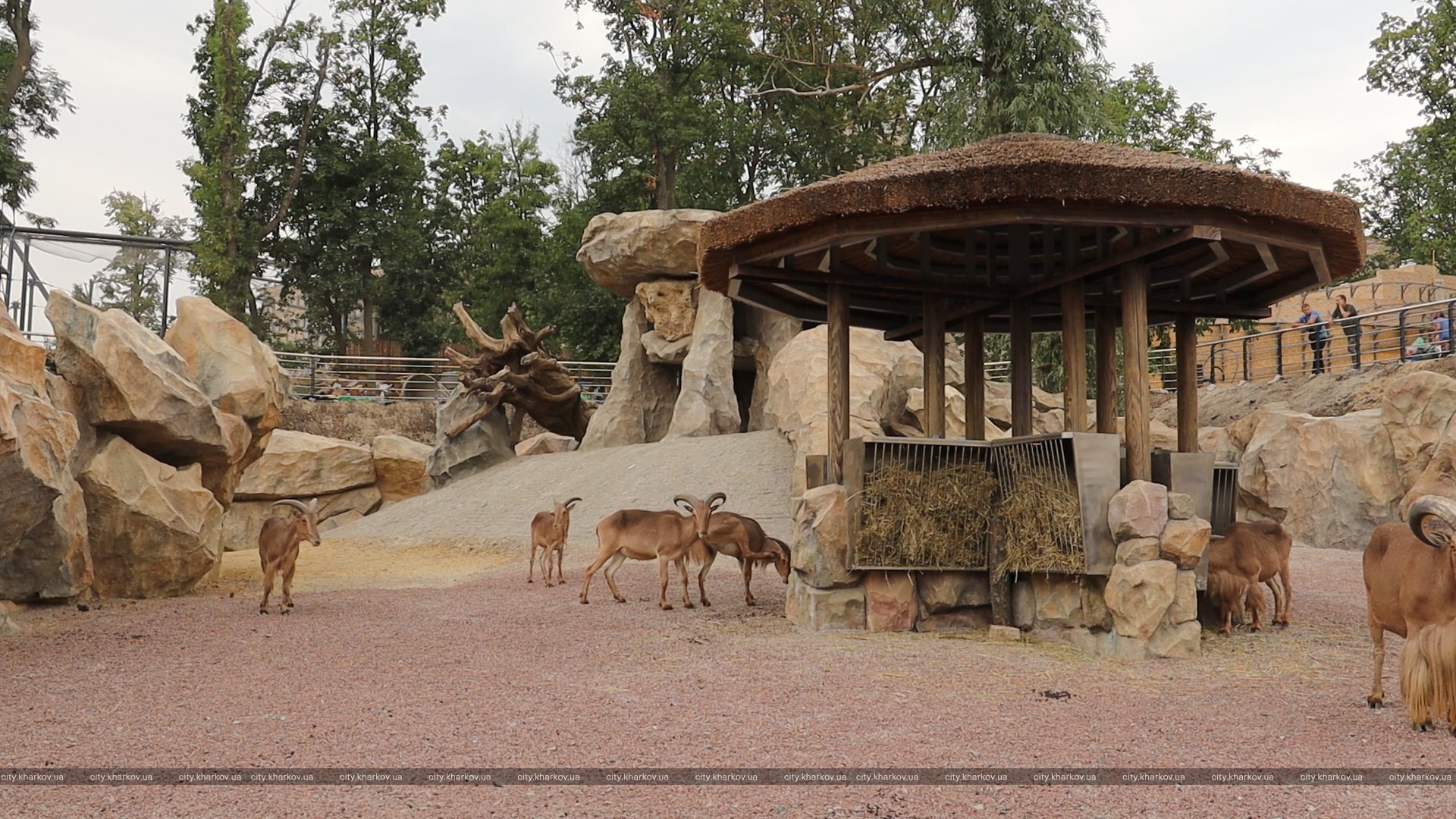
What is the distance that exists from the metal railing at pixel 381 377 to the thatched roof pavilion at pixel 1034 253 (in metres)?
19.4

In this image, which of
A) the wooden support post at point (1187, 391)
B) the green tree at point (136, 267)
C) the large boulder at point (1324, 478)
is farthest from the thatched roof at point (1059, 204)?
the green tree at point (136, 267)

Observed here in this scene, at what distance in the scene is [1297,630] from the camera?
26.7 feet

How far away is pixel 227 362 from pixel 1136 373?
9418 mm

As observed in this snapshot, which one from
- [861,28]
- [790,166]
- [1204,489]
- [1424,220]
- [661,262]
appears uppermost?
[861,28]

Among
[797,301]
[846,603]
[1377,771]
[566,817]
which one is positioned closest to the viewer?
[566,817]

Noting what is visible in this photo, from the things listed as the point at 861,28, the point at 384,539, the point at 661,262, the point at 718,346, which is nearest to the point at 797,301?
the point at 384,539

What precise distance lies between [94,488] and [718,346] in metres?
13.4

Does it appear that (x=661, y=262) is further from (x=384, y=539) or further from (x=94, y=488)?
(x=94, y=488)

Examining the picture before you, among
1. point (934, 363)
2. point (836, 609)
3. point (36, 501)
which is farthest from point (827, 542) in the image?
point (36, 501)

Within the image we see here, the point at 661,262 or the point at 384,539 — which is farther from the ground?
the point at 661,262

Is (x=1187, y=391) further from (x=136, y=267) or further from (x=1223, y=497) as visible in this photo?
(x=136, y=267)

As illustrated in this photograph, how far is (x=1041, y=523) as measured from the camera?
7613mm

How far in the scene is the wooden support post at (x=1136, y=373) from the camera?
25.3ft

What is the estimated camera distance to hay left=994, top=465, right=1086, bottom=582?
740cm
